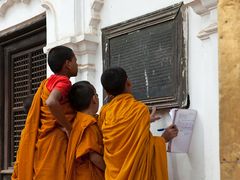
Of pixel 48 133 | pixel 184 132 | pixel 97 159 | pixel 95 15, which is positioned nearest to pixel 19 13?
pixel 95 15

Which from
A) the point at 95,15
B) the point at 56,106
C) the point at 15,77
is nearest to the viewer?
the point at 56,106

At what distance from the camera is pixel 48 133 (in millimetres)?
3809

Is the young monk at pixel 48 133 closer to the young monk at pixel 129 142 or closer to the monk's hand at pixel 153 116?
the young monk at pixel 129 142

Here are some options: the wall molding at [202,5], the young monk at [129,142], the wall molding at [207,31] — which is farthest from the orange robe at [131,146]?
the wall molding at [202,5]

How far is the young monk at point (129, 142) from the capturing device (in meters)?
3.36

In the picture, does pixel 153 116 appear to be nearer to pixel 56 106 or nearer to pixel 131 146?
pixel 131 146

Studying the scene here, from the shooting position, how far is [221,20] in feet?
9.11

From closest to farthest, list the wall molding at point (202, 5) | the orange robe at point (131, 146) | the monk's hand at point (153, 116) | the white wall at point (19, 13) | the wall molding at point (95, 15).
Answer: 1. the orange robe at point (131, 146)
2. the wall molding at point (202, 5)
3. the monk's hand at point (153, 116)
4. the wall molding at point (95, 15)
5. the white wall at point (19, 13)

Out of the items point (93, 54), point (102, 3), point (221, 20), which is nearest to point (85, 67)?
point (93, 54)

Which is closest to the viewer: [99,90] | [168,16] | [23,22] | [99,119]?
[99,119]

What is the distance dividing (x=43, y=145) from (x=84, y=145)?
14.0 inches

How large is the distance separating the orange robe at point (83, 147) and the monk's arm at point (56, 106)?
113mm

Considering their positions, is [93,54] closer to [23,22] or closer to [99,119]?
[99,119]

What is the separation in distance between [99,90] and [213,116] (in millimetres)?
1472
